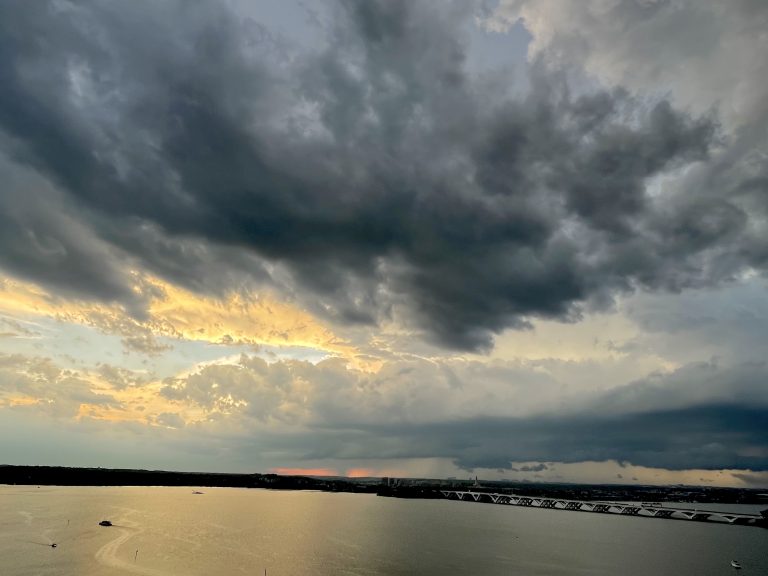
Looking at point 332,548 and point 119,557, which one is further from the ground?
point 332,548

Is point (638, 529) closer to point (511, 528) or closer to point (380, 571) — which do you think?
point (511, 528)

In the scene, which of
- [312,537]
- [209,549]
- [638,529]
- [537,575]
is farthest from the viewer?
[638,529]

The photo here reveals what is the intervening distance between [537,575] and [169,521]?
113486 millimetres

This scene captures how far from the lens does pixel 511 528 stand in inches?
6663

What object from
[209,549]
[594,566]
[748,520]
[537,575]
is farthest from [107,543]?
[748,520]

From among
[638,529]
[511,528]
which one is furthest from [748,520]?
[511,528]

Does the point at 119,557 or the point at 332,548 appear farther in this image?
the point at 332,548

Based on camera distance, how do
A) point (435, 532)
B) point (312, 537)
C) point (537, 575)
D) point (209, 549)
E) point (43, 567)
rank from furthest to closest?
point (435, 532)
point (312, 537)
point (209, 549)
point (537, 575)
point (43, 567)

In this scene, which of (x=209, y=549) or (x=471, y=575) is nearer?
(x=471, y=575)

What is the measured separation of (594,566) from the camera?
9519 centimetres

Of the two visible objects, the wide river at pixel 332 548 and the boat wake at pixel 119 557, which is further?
the wide river at pixel 332 548

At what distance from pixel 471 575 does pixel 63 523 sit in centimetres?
11390

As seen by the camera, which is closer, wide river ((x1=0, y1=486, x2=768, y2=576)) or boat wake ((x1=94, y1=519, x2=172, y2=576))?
boat wake ((x1=94, y1=519, x2=172, y2=576))

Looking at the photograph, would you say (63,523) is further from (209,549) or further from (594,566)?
(594,566)
